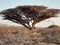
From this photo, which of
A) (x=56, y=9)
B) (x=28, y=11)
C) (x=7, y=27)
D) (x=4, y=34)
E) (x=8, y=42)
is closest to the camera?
(x=8, y=42)

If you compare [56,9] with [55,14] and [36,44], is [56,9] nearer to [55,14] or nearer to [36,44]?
[55,14]

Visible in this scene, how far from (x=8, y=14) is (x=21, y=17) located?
4.59ft

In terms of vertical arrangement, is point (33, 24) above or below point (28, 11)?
below

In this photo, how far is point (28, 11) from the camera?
80.6ft

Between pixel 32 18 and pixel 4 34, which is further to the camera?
pixel 32 18

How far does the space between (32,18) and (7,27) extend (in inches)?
214

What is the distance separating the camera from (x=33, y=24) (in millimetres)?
26000

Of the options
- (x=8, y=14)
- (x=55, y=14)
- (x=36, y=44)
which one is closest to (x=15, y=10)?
(x=8, y=14)

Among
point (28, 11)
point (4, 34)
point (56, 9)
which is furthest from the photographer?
point (56, 9)

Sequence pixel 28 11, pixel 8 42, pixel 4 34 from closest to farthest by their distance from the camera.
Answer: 1. pixel 8 42
2. pixel 4 34
3. pixel 28 11

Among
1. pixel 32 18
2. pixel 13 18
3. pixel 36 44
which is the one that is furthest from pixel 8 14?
pixel 36 44

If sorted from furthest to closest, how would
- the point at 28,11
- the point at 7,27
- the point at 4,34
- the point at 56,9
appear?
the point at 56,9 < the point at 28,11 < the point at 7,27 < the point at 4,34

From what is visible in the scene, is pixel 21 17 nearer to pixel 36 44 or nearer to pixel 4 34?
pixel 4 34

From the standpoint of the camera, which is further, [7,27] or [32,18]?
[32,18]
